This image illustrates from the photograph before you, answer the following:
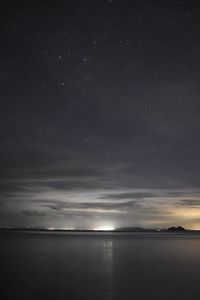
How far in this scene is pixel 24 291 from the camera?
2648cm

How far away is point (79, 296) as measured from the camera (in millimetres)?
24703

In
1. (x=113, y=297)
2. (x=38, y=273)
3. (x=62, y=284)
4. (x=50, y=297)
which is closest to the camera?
(x=50, y=297)

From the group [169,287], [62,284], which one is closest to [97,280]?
[62,284]

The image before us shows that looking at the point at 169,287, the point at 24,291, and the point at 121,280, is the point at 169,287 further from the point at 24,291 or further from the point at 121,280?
the point at 24,291

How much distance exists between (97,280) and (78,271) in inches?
247

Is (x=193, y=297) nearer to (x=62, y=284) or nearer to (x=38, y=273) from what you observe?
(x=62, y=284)

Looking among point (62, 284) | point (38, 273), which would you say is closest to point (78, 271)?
point (38, 273)

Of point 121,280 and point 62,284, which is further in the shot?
point 121,280

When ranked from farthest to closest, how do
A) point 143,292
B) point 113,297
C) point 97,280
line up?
point 97,280, point 143,292, point 113,297

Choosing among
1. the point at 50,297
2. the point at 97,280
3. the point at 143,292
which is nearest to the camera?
the point at 50,297

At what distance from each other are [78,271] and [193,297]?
16.3m

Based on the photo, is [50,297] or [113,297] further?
[113,297]

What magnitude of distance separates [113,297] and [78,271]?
14.0 meters

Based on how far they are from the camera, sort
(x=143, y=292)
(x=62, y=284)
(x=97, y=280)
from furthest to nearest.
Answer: (x=97, y=280), (x=62, y=284), (x=143, y=292)
